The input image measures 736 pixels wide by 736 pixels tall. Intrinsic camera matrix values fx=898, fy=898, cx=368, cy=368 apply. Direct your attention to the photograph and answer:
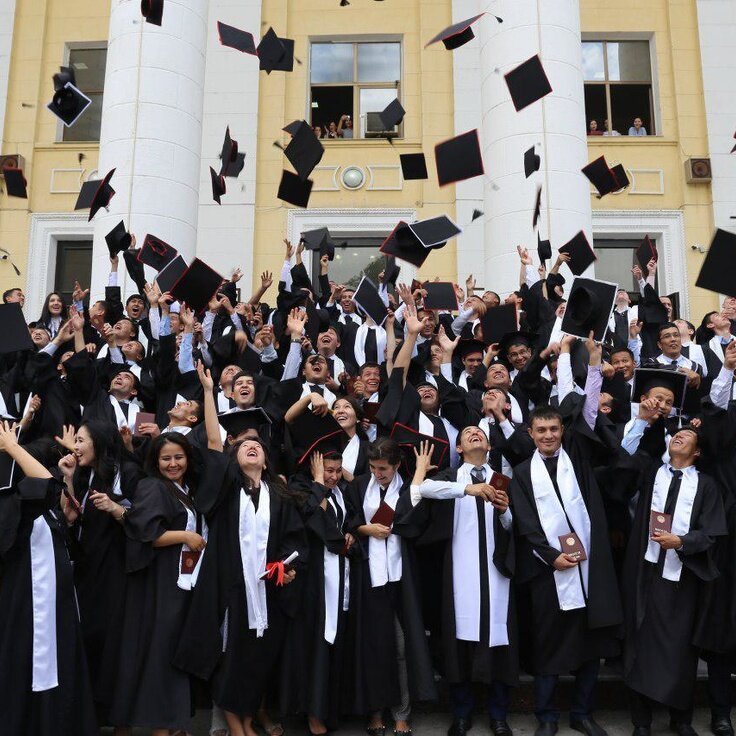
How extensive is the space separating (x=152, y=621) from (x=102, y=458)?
92 cm

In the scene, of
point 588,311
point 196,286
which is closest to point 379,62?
point 196,286

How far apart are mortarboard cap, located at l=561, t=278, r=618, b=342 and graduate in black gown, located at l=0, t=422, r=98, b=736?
337cm

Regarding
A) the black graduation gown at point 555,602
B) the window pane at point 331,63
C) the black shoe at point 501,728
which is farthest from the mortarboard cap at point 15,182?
the black shoe at point 501,728

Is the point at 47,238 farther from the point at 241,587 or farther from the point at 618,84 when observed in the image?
the point at 241,587

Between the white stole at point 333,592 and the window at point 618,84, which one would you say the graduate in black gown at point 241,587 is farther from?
the window at point 618,84

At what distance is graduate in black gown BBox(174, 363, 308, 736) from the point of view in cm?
470

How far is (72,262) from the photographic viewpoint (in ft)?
46.3

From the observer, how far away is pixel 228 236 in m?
13.6

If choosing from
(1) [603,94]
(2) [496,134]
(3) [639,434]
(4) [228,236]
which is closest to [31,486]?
(3) [639,434]

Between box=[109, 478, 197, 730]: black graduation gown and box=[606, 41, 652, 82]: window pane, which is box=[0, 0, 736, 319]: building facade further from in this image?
box=[109, 478, 197, 730]: black graduation gown

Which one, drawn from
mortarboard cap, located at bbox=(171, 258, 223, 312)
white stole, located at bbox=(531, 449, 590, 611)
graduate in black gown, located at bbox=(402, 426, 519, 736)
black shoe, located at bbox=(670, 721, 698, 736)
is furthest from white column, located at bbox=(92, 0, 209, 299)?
black shoe, located at bbox=(670, 721, 698, 736)

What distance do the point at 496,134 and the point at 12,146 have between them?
7.73 m

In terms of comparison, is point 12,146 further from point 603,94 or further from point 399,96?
point 603,94

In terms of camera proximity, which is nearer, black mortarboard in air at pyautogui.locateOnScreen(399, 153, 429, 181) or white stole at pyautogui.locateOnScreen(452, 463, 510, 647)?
white stole at pyautogui.locateOnScreen(452, 463, 510, 647)
